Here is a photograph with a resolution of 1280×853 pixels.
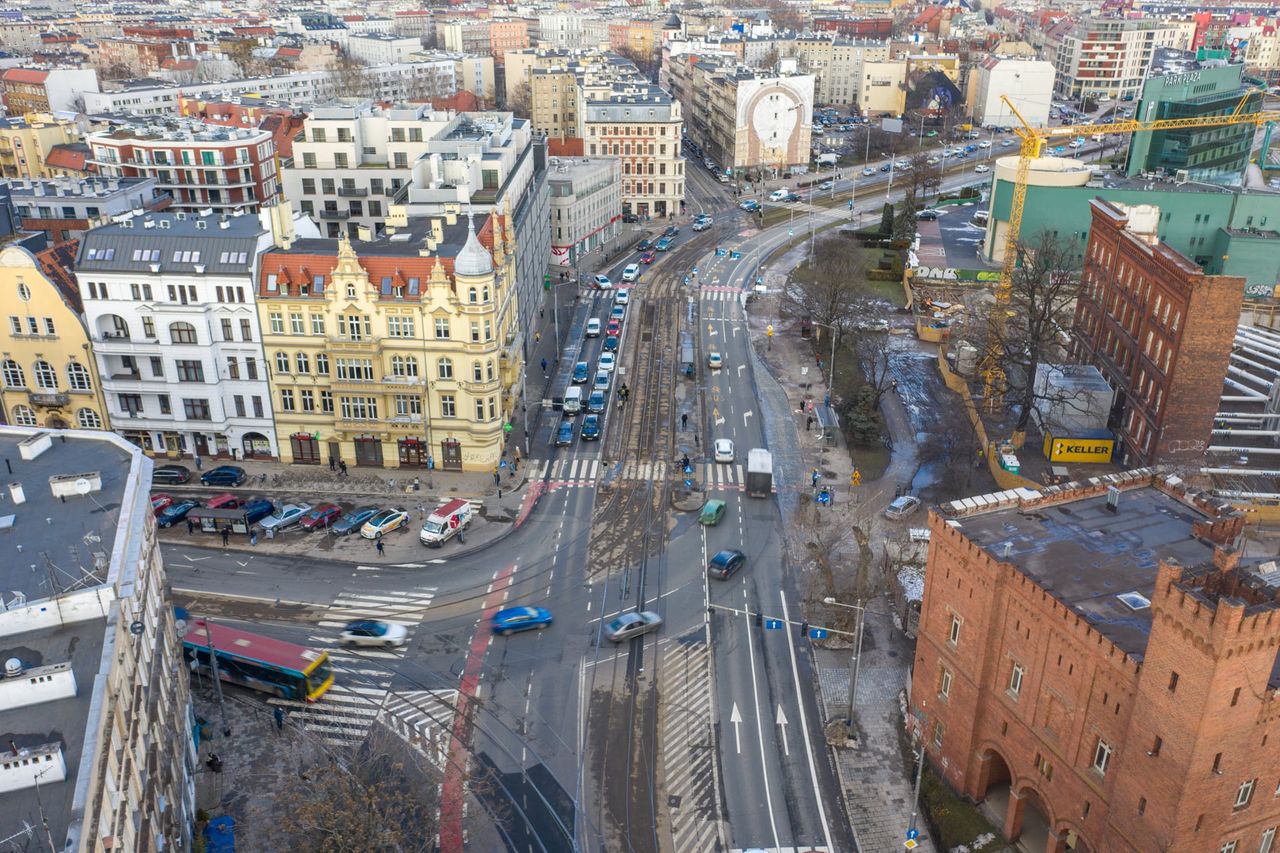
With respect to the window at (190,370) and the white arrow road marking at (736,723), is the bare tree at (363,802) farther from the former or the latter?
the window at (190,370)

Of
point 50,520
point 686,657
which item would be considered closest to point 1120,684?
point 686,657

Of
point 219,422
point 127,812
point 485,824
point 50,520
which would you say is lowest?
point 485,824

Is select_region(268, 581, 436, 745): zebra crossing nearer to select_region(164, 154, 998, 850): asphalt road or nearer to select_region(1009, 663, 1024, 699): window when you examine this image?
select_region(164, 154, 998, 850): asphalt road

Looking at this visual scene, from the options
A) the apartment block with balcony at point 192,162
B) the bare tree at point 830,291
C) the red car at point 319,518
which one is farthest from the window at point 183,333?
the bare tree at point 830,291

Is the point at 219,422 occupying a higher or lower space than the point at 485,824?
higher

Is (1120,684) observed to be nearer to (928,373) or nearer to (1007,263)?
(928,373)

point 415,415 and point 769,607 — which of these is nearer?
point 769,607

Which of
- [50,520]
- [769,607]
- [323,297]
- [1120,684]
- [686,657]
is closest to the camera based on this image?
[1120,684]
